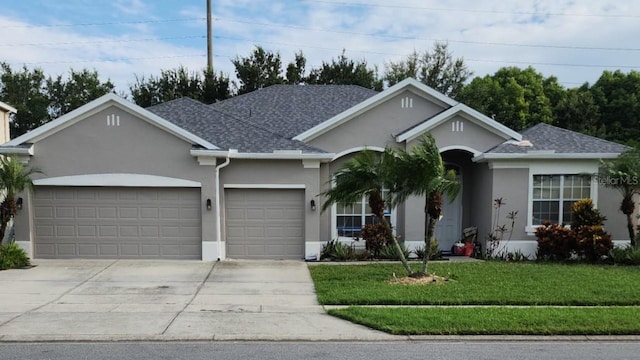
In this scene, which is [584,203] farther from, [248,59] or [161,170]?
[248,59]

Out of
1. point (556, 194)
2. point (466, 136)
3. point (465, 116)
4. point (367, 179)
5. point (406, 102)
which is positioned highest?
point (406, 102)

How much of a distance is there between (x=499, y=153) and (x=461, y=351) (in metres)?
8.67

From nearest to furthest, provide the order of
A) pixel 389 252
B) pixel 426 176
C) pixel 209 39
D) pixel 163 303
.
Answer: pixel 163 303 < pixel 426 176 < pixel 389 252 < pixel 209 39

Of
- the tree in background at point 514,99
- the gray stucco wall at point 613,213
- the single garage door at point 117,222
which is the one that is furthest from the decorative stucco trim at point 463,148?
the tree in background at point 514,99

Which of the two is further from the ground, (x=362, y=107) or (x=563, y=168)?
(x=362, y=107)

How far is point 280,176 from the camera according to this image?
13539 mm

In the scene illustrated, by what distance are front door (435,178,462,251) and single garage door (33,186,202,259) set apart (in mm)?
7930

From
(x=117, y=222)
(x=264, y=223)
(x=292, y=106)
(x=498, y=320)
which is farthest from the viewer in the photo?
(x=292, y=106)

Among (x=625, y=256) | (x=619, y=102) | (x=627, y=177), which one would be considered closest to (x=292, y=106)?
(x=627, y=177)

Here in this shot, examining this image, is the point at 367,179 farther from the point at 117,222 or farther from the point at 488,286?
the point at 117,222

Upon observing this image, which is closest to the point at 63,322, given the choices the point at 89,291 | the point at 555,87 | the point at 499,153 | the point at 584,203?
the point at 89,291

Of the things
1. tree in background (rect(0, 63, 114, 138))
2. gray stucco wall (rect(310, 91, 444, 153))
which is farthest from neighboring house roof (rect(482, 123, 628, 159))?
tree in background (rect(0, 63, 114, 138))

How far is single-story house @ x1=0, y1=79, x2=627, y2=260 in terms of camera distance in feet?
42.0

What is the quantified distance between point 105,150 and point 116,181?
3.01 feet
